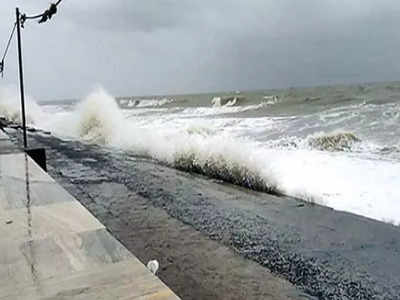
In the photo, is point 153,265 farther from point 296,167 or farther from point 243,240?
point 296,167

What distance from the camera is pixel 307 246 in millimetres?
3592

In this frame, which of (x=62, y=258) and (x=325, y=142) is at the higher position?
(x=62, y=258)

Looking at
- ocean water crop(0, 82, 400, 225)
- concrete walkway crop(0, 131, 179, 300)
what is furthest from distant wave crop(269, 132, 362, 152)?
concrete walkway crop(0, 131, 179, 300)

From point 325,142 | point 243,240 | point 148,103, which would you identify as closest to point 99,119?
point 325,142

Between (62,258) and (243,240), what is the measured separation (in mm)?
1905

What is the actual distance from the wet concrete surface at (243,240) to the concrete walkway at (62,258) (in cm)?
70

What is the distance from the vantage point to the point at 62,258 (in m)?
2.22

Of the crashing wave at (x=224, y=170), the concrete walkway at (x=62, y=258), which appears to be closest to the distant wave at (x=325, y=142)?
the crashing wave at (x=224, y=170)

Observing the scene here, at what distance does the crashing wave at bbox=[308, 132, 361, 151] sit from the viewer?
11.3 m

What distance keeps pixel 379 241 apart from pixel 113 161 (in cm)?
592

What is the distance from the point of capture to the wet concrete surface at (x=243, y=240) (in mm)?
2824

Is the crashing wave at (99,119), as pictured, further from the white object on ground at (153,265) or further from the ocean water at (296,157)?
the white object on ground at (153,265)

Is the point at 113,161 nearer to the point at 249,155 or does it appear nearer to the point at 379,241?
the point at 249,155

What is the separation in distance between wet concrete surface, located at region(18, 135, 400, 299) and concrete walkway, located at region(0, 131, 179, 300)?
2.29 ft
